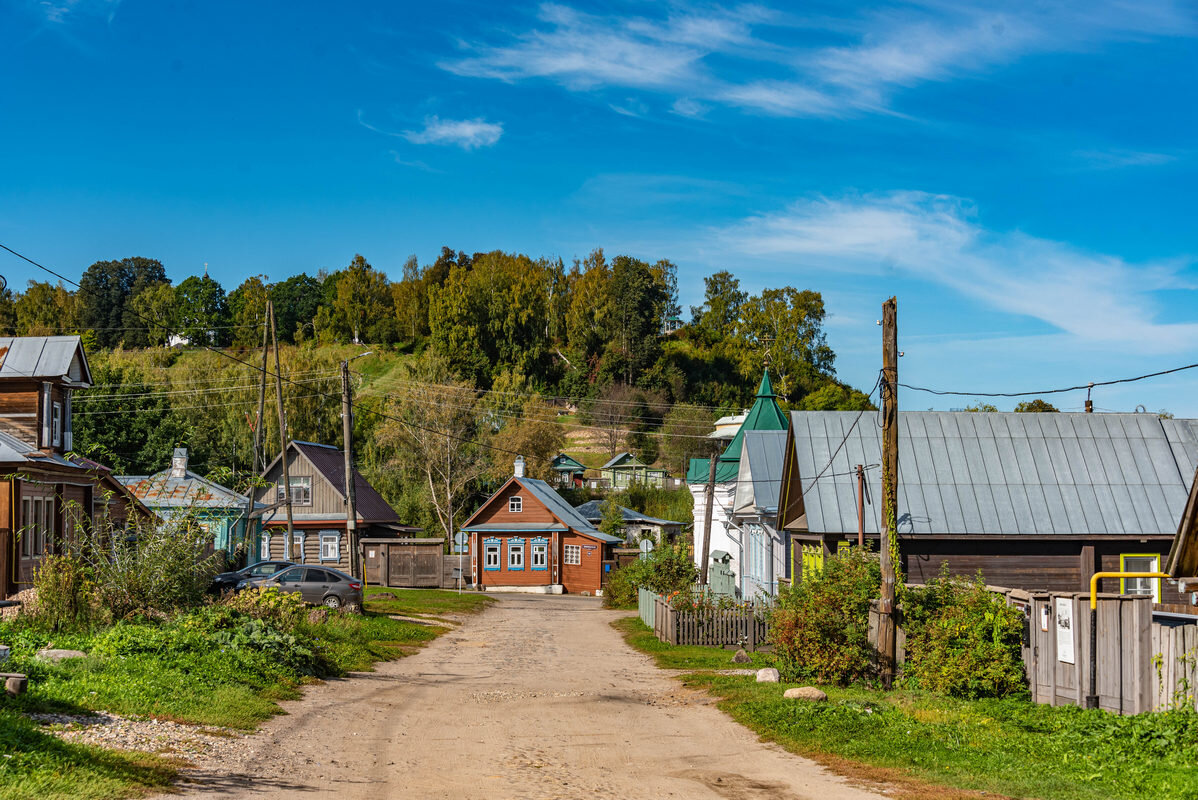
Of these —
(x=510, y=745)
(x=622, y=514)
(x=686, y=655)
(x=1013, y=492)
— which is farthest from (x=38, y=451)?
(x=622, y=514)

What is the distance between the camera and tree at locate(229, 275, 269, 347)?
383 feet

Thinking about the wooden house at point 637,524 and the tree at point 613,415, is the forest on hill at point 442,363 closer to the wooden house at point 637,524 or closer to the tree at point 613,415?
the tree at point 613,415

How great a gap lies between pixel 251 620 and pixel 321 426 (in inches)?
2293

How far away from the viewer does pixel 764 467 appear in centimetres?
3156

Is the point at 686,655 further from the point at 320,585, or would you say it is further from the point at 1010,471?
the point at 320,585

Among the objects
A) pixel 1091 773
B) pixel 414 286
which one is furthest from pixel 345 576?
pixel 414 286

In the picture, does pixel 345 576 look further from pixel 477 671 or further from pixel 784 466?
pixel 784 466

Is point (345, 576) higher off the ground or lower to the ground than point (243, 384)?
lower

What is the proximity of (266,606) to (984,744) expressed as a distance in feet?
43.2

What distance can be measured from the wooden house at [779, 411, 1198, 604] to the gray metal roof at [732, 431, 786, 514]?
317 centimetres

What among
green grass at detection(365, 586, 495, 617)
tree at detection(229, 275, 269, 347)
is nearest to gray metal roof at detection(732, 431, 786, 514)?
green grass at detection(365, 586, 495, 617)

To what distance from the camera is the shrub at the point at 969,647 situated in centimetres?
1636

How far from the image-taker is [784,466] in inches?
1123

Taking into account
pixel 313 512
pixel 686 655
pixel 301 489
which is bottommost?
pixel 686 655
